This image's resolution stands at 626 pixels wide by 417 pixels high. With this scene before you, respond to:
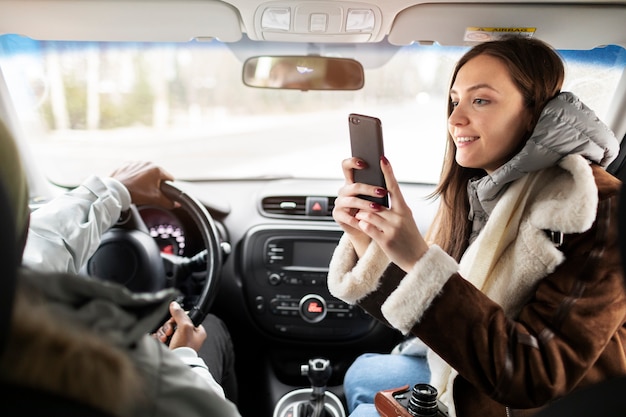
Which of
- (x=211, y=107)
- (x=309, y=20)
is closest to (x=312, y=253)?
(x=309, y=20)

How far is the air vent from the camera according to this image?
2697 millimetres

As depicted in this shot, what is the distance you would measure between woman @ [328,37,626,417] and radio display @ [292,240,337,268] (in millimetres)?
845

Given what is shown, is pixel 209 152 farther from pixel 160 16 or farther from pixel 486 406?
pixel 486 406

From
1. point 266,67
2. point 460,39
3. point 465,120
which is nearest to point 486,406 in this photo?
point 465,120

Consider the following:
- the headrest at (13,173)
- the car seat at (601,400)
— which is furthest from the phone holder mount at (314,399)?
the headrest at (13,173)

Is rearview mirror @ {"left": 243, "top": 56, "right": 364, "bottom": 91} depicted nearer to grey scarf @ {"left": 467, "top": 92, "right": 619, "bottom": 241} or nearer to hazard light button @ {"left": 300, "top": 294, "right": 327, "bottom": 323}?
hazard light button @ {"left": 300, "top": 294, "right": 327, "bottom": 323}

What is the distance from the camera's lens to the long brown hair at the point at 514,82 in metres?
1.58

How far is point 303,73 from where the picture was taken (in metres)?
2.48

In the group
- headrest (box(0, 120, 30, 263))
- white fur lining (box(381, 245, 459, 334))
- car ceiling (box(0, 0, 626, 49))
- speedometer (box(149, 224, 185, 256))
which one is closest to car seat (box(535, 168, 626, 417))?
white fur lining (box(381, 245, 459, 334))

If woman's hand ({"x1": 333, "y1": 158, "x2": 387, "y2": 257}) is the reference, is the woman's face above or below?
above

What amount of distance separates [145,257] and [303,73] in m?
1.01

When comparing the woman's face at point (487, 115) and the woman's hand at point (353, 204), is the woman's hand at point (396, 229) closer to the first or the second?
the woman's hand at point (353, 204)

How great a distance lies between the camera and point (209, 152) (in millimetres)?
4566

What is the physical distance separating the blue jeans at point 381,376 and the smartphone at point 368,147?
2.59 ft
